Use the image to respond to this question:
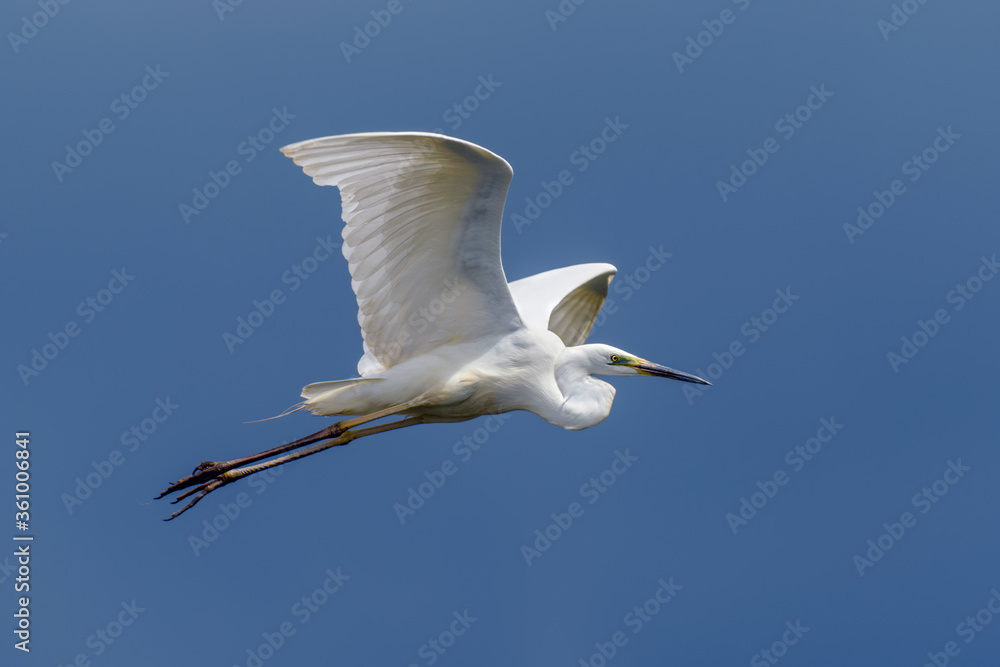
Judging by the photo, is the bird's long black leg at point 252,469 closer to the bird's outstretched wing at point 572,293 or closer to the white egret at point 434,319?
the white egret at point 434,319

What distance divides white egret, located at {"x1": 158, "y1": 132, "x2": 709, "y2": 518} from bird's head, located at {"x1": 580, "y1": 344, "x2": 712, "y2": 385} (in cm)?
1

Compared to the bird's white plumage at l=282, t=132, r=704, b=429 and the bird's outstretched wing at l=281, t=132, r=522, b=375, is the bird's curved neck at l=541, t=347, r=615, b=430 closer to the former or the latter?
the bird's white plumage at l=282, t=132, r=704, b=429

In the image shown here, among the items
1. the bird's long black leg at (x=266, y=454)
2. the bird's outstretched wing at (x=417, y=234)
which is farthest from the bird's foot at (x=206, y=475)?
the bird's outstretched wing at (x=417, y=234)

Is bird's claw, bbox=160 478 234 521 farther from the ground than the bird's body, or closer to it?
closer to it

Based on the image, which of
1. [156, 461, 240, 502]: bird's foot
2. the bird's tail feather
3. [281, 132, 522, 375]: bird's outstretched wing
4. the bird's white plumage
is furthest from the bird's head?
[156, 461, 240, 502]: bird's foot

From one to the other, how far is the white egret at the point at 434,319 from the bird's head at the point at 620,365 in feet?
0.04

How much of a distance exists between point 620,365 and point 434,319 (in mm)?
1550

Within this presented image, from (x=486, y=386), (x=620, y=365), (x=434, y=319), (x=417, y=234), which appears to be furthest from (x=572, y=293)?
(x=417, y=234)

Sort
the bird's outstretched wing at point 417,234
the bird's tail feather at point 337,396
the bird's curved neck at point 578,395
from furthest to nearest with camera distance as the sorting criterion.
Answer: the bird's curved neck at point 578,395
the bird's tail feather at point 337,396
the bird's outstretched wing at point 417,234

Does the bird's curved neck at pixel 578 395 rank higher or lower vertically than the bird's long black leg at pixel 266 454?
higher

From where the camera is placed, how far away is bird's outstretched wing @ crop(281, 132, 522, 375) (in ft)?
21.8

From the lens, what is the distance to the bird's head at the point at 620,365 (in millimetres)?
8352

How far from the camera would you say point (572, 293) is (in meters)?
9.59

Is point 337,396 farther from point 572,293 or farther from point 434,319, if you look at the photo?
point 572,293
